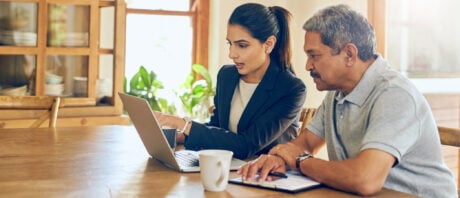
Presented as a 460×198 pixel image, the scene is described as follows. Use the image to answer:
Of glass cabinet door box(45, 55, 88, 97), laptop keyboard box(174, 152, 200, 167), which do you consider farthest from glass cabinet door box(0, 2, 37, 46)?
laptop keyboard box(174, 152, 200, 167)

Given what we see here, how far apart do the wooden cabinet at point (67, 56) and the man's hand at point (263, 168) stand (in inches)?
70.4

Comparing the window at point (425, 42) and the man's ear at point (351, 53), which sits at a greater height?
the window at point (425, 42)

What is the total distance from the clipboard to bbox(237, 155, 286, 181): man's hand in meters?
0.02

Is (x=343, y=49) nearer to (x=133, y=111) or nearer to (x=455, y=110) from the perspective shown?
(x=133, y=111)

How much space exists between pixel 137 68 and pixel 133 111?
231 cm

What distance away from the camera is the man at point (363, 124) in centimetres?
145

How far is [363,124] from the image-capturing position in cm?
164

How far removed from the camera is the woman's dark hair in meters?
2.15

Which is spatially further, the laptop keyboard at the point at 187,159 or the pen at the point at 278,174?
the laptop keyboard at the point at 187,159

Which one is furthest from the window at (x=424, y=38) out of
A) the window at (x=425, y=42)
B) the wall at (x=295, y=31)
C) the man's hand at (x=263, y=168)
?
the man's hand at (x=263, y=168)

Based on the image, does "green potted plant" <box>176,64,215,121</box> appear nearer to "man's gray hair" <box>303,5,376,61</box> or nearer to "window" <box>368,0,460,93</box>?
"window" <box>368,0,460,93</box>

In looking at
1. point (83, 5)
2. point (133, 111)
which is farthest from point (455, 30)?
point (133, 111)

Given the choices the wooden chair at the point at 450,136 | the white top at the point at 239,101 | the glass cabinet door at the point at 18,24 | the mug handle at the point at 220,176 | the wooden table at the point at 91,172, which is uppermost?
the glass cabinet door at the point at 18,24

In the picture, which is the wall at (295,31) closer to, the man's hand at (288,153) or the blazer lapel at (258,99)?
the blazer lapel at (258,99)
